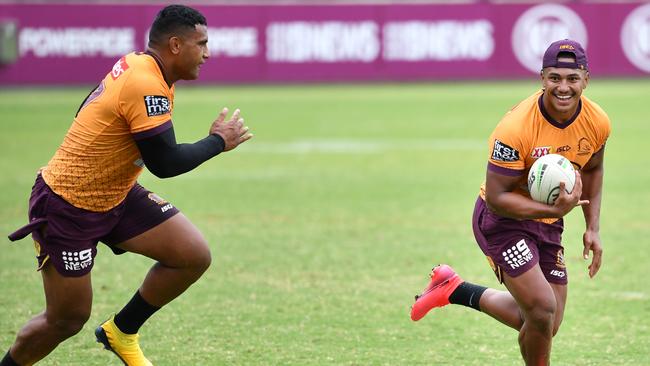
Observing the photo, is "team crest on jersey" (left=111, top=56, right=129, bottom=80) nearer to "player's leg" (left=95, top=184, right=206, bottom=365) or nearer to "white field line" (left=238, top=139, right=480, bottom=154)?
"player's leg" (left=95, top=184, right=206, bottom=365)

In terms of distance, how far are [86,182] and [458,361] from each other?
9.23 ft

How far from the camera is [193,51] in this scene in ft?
21.9

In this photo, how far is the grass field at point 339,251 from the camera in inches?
318

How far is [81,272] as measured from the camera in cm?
658

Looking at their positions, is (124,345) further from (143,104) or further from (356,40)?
(356,40)

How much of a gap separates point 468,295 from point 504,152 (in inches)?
54.5

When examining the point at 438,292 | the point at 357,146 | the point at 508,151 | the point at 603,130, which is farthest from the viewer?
the point at 357,146

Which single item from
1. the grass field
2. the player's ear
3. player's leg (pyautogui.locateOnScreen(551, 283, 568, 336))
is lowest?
the grass field

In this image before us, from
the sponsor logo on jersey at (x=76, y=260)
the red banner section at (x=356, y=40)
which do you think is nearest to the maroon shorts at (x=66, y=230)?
the sponsor logo on jersey at (x=76, y=260)

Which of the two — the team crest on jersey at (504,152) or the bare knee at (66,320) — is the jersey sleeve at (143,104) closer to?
the bare knee at (66,320)

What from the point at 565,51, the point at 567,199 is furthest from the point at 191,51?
the point at 567,199

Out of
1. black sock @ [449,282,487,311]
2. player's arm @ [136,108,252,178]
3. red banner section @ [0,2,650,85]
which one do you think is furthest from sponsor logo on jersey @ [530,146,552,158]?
red banner section @ [0,2,650,85]

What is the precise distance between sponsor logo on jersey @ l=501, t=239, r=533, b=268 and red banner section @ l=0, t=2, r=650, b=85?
79.9 feet

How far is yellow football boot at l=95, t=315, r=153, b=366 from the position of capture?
7.16m
